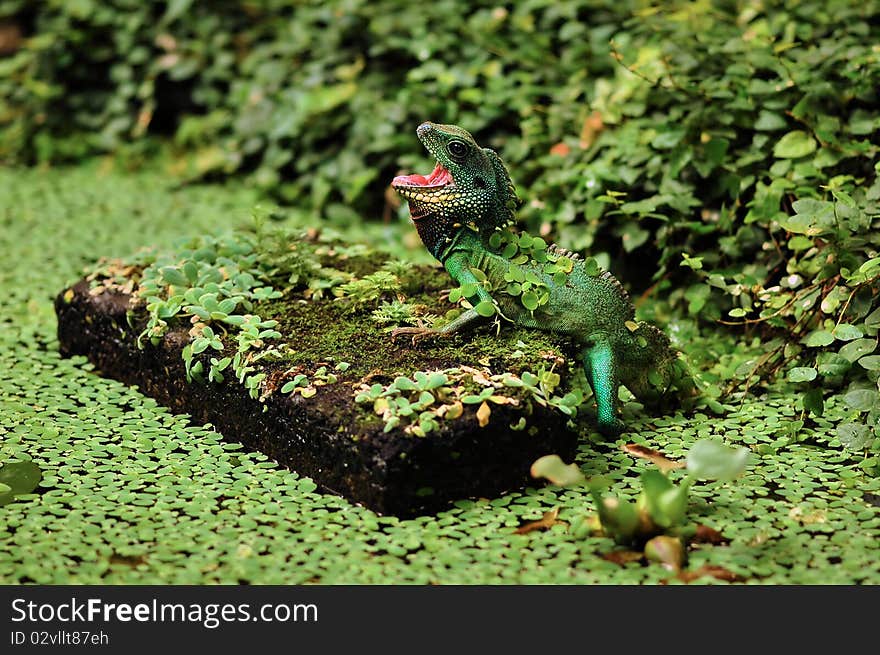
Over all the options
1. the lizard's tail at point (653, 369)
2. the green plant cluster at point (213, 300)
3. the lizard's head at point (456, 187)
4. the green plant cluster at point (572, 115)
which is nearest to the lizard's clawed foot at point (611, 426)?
the lizard's tail at point (653, 369)

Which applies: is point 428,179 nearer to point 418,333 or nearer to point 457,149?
point 457,149

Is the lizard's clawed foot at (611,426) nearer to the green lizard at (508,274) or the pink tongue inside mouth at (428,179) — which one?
the green lizard at (508,274)

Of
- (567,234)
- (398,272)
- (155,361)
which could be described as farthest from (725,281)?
(155,361)

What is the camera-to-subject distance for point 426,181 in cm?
426

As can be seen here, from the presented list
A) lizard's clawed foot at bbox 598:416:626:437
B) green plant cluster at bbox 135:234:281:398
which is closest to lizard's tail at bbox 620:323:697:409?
lizard's clawed foot at bbox 598:416:626:437

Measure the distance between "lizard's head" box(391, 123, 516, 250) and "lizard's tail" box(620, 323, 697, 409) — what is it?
2.25ft

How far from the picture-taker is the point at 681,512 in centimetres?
336

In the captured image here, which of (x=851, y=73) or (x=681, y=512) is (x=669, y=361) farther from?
(x=851, y=73)

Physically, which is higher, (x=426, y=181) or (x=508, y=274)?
(x=426, y=181)

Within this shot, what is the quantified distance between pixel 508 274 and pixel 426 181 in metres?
0.49

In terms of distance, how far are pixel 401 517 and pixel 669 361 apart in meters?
1.33

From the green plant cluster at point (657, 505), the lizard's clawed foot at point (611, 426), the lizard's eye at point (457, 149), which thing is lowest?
the lizard's clawed foot at point (611, 426)

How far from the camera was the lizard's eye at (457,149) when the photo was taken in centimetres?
413

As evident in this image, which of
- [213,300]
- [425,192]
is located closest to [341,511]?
[213,300]
